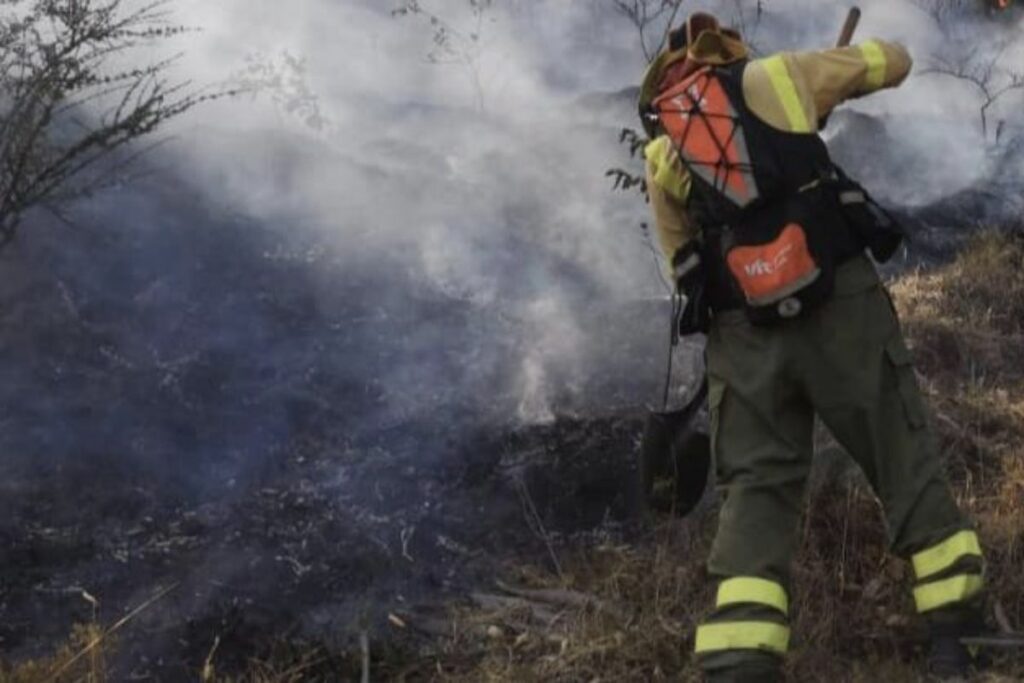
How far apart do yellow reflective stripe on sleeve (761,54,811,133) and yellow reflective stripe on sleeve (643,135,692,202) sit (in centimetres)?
33

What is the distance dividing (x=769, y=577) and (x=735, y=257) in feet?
2.92

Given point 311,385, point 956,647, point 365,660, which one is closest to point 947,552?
point 956,647

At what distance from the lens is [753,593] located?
3.09 m

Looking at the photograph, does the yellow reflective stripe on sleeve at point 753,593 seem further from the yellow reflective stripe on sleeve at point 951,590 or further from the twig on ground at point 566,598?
the twig on ground at point 566,598

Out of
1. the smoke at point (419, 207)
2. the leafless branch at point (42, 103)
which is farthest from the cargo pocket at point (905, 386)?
the leafless branch at point (42, 103)

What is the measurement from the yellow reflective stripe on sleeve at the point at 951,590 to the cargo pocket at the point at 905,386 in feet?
1.42

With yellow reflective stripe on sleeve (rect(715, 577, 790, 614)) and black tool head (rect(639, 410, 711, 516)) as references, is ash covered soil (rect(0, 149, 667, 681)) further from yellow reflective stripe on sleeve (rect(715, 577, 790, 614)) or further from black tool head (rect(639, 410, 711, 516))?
yellow reflective stripe on sleeve (rect(715, 577, 790, 614))

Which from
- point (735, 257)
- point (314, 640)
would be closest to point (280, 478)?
point (314, 640)

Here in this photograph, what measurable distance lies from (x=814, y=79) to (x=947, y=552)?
1.37m

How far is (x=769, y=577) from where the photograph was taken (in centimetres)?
314

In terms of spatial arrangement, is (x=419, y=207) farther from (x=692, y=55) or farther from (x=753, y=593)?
(x=753, y=593)

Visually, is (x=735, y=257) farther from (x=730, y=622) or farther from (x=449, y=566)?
(x=449, y=566)

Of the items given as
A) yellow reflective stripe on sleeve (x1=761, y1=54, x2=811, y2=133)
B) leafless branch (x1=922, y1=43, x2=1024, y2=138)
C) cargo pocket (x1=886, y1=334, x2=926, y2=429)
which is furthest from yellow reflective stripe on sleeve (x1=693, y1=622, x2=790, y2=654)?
leafless branch (x1=922, y1=43, x2=1024, y2=138)

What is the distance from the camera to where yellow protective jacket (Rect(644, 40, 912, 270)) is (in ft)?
10.8
